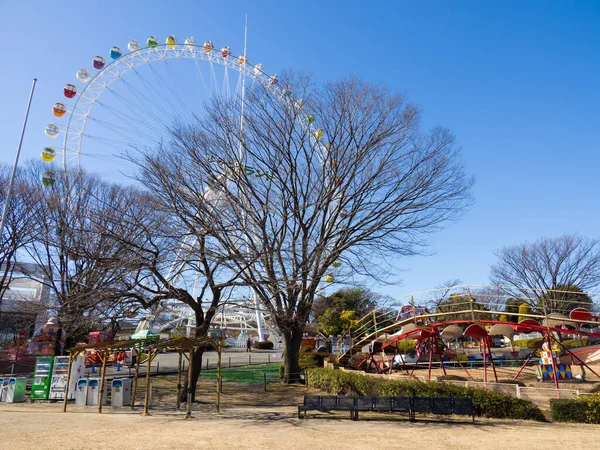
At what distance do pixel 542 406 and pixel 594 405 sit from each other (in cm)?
179

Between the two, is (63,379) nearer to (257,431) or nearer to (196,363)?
(196,363)

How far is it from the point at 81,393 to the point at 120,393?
6.11 ft

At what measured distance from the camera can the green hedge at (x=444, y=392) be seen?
1343cm

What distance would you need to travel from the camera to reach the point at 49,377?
17.6 metres

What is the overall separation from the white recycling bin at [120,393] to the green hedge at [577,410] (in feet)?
47.8

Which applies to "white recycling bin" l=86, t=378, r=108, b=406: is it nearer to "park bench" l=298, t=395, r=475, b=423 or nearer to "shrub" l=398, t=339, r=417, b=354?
"park bench" l=298, t=395, r=475, b=423

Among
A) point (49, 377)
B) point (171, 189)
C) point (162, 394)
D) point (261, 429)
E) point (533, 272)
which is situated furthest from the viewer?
point (533, 272)

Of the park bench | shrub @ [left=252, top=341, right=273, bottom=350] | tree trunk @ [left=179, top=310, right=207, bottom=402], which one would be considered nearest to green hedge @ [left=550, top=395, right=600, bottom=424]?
the park bench

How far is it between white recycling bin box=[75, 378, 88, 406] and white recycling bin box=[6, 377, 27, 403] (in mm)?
2483

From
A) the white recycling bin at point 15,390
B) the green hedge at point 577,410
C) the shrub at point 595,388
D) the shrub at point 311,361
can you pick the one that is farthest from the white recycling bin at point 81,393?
the shrub at point 595,388

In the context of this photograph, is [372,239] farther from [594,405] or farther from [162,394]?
[162,394]

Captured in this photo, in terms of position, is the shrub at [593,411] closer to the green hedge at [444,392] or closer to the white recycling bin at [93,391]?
the green hedge at [444,392]

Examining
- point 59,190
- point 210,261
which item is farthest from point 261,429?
point 59,190

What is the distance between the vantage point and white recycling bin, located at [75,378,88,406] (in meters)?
16.8
